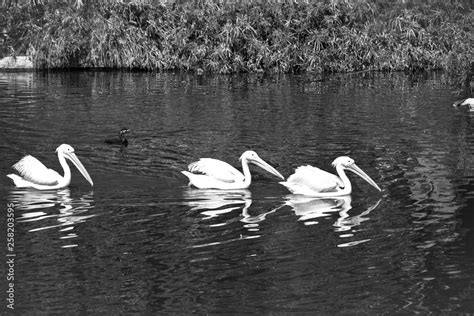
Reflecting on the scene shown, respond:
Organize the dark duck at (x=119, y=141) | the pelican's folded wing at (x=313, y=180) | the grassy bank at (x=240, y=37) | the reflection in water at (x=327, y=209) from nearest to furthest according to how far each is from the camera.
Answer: the reflection in water at (x=327, y=209)
the pelican's folded wing at (x=313, y=180)
the dark duck at (x=119, y=141)
the grassy bank at (x=240, y=37)

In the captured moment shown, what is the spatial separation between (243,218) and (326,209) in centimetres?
138

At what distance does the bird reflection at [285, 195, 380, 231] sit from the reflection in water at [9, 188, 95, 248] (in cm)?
278

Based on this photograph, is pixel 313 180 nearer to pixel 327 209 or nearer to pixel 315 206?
pixel 315 206

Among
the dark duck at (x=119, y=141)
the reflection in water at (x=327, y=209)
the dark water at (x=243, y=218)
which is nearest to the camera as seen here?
the dark water at (x=243, y=218)

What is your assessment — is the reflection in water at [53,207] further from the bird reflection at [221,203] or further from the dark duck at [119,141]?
the dark duck at [119,141]

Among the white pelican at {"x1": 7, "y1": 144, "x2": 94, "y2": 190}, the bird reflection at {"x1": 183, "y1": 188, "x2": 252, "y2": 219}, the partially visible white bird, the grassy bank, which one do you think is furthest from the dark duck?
the grassy bank

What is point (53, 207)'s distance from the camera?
13445 mm

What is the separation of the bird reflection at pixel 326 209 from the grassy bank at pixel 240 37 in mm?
22258

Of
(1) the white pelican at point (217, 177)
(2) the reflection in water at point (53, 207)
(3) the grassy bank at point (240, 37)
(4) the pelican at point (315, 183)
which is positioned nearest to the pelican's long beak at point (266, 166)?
(1) the white pelican at point (217, 177)

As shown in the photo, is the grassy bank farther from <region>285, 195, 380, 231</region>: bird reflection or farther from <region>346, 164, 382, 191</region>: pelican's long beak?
<region>285, 195, 380, 231</region>: bird reflection

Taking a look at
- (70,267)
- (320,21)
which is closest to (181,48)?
(320,21)

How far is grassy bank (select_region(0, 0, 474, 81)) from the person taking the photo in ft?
119

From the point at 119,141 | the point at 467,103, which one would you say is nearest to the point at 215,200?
the point at 119,141

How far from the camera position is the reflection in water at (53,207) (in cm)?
1229
